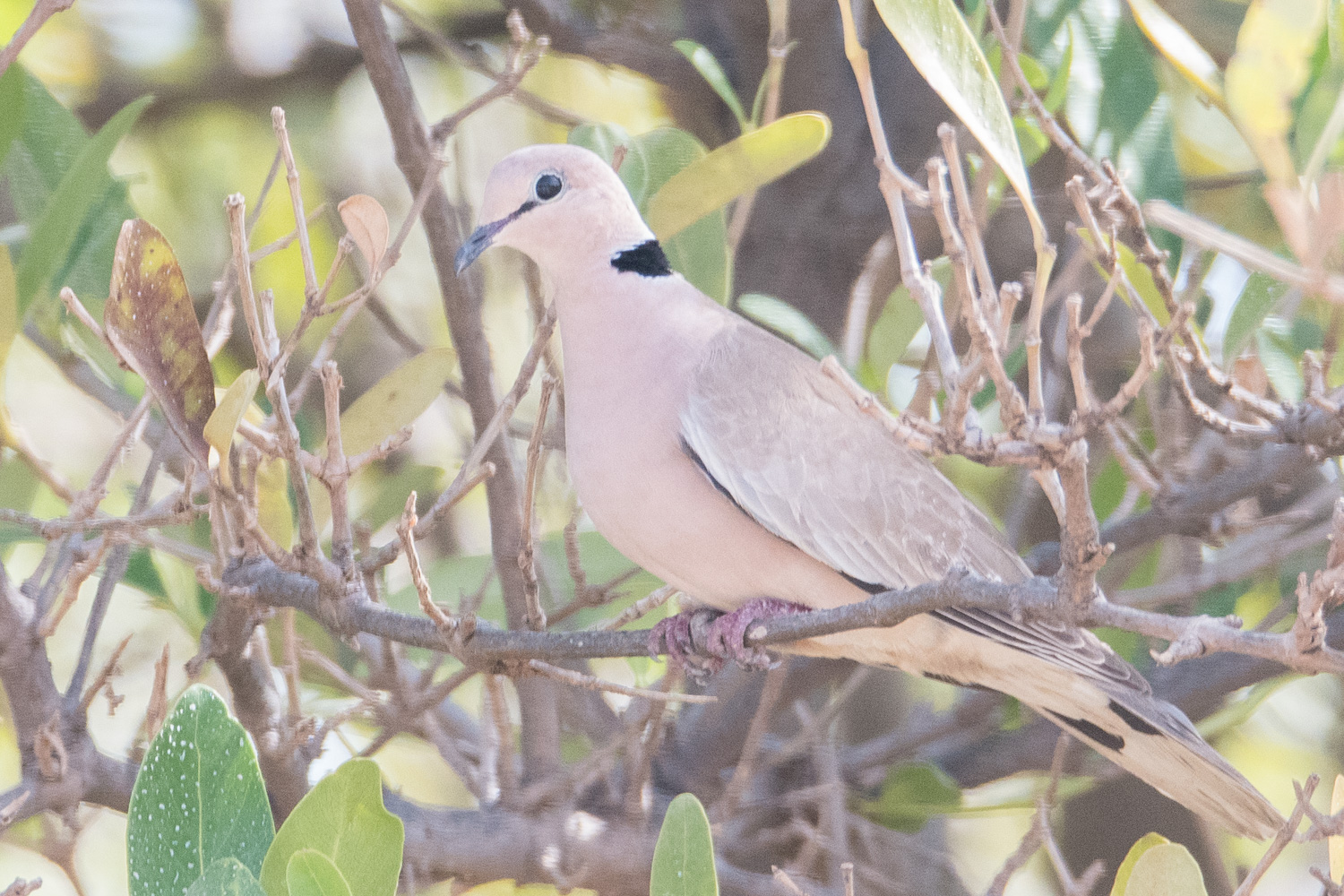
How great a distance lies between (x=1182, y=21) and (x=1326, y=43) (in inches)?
33.4

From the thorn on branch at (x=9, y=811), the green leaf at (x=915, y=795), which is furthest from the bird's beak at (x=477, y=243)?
the green leaf at (x=915, y=795)

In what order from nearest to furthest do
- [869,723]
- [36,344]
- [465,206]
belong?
[36,344] < [465,206] < [869,723]

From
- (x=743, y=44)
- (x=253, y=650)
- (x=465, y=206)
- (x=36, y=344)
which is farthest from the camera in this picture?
(x=743, y=44)

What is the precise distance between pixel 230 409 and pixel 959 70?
0.63 meters

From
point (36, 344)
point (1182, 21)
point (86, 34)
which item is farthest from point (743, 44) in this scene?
point (86, 34)

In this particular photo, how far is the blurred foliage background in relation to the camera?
5.77 ft

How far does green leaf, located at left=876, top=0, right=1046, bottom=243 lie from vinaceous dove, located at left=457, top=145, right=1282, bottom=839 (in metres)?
0.63

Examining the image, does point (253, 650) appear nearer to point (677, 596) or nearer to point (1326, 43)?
point (677, 596)

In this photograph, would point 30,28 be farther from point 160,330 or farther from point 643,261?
point 643,261

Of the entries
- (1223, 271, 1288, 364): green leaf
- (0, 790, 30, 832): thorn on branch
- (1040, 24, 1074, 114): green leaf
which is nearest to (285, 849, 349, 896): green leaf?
(0, 790, 30, 832): thorn on branch

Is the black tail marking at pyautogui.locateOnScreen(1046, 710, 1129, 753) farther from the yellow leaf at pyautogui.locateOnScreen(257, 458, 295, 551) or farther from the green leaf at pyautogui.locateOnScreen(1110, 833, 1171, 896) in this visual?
the yellow leaf at pyautogui.locateOnScreen(257, 458, 295, 551)

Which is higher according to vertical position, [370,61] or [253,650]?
[370,61]

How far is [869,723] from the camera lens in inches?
106

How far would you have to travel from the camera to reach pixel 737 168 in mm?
1526
